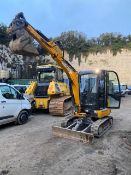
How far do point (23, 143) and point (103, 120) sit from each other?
3167mm

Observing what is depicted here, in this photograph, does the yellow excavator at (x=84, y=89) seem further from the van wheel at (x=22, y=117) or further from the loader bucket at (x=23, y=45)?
the van wheel at (x=22, y=117)

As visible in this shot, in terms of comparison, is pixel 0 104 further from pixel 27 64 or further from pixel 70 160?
pixel 27 64

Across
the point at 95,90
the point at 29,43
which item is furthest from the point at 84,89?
the point at 29,43

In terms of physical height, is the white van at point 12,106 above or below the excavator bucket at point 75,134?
above

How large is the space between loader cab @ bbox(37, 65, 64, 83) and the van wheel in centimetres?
391

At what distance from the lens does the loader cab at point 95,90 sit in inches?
439

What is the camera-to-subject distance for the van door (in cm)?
1134

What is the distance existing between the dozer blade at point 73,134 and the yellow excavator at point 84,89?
0.55 m

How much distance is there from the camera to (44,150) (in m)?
8.17

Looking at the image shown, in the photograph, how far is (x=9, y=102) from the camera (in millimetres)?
11570

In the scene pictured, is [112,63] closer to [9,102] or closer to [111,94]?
[111,94]

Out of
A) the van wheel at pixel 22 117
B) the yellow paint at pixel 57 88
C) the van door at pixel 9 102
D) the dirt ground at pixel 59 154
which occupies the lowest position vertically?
the dirt ground at pixel 59 154

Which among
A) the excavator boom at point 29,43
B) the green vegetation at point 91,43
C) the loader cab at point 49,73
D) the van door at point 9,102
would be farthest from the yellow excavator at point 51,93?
the green vegetation at point 91,43

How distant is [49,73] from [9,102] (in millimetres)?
→ 5234
